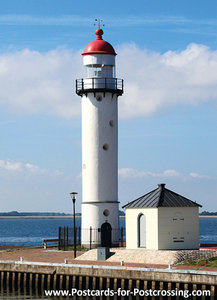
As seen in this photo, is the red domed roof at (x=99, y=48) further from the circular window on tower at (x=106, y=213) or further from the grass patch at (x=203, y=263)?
the grass patch at (x=203, y=263)

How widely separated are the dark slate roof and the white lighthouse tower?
15.5 feet

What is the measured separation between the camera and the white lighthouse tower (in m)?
50.8

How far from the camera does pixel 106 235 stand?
51.1m

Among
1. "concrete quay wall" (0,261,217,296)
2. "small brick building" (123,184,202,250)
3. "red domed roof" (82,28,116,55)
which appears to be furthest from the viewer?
"red domed roof" (82,28,116,55)

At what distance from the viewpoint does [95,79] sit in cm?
5156

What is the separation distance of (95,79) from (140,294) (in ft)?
69.7

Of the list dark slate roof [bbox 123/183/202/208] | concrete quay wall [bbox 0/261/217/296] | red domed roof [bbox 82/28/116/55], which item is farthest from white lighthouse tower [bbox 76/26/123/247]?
concrete quay wall [bbox 0/261/217/296]

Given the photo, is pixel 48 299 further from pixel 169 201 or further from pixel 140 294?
Result: pixel 169 201

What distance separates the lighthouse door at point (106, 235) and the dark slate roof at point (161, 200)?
198 inches

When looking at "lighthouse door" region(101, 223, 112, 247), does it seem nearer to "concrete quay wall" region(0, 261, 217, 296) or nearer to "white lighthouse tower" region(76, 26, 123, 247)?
"white lighthouse tower" region(76, 26, 123, 247)

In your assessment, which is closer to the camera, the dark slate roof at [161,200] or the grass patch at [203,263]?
the grass patch at [203,263]

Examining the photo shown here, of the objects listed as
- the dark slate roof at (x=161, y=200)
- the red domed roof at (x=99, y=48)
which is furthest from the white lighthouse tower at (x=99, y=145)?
the dark slate roof at (x=161, y=200)

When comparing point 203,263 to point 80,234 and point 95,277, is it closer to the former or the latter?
point 95,277

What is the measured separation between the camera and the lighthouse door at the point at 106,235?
50.9 m
